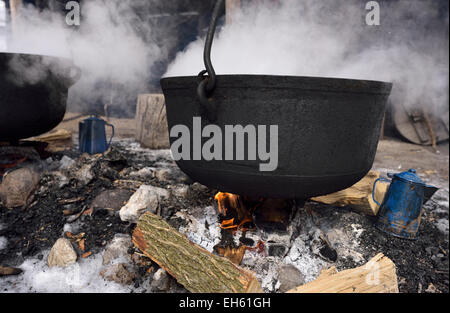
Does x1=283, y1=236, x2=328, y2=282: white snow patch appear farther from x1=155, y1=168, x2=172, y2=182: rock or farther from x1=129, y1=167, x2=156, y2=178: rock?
x1=129, y1=167, x2=156, y2=178: rock

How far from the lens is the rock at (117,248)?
1.62 metres

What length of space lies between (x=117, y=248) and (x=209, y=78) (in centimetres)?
115

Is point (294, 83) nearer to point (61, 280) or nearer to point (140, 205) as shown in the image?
point (140, 205)

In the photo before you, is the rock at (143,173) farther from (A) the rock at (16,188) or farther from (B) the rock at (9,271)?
(B) the rock at (9,271)

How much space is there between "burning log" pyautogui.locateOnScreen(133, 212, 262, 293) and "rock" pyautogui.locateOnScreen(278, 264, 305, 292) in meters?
0.21

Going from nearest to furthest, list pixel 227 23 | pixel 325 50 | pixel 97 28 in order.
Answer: pixel 325 50, pixel 97 28, pixel 227 23

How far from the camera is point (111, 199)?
2.13m

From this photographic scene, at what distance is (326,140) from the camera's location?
49.8 inches

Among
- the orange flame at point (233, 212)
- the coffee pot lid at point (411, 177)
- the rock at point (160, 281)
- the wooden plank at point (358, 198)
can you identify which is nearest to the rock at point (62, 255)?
the rock at point (160, 281)

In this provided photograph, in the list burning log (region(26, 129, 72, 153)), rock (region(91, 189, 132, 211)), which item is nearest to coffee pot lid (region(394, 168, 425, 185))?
rock (region(91, 189, 132, 211))

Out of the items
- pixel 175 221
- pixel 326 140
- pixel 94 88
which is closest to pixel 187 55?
pixel 175 221

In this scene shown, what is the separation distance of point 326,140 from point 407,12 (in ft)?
18.3

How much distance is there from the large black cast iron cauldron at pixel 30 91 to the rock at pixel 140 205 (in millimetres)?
1160
